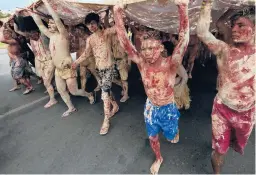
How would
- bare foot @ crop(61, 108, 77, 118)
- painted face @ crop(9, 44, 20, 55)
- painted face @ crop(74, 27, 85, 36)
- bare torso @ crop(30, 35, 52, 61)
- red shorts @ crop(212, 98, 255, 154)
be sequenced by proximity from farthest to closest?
painted face @ crop(9, 44, 20, 55)
painted face @ crop(74, 27, 85, 36)
bare torso @ crop(30, 35, 52, 61)
bare foot @ crop(61, 108, 77, 118)
red shorts @ crop(212, 98, 255, 154)

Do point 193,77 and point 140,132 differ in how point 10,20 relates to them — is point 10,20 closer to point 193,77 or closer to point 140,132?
point 140,132

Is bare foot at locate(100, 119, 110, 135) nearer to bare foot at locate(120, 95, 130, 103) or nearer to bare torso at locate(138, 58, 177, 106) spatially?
bare foot at locate(120, 95, 130, 103)

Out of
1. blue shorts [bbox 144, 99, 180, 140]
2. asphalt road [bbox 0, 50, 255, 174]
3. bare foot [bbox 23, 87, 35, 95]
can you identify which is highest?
blue shorts [bbox 144, 99, 180, 140]

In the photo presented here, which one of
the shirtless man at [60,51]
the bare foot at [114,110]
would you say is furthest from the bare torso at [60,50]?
the bare foot at [114,110]

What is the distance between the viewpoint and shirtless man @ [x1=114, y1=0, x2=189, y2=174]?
2420 mm

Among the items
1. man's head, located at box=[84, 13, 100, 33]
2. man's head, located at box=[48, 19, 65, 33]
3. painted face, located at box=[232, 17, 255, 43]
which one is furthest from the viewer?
man's head, located at box=[48, 19, 65, 33]

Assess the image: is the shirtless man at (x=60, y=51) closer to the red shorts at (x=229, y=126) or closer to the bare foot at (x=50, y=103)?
the bare foot at (x=50, y=103)

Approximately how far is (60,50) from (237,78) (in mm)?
3220

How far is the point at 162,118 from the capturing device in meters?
2.70

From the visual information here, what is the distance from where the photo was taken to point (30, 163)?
10.8 feet

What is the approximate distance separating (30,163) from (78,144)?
0.77 metres

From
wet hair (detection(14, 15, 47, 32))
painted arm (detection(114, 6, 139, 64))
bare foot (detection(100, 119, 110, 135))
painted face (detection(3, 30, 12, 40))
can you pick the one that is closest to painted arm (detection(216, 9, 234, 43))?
painted arm (detection(114, 6, 139, 64))

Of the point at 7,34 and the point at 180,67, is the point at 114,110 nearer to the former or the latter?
the point at 180,67

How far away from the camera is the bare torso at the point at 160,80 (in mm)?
2520
